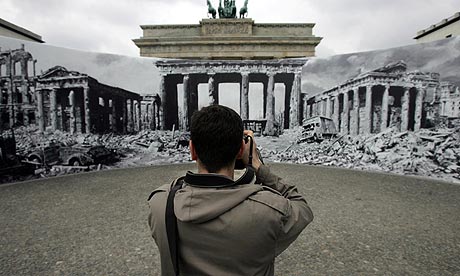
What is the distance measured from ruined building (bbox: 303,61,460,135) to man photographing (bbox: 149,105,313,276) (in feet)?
37.5

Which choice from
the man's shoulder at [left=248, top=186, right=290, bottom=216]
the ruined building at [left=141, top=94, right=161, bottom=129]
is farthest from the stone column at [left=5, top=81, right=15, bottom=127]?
the man's shoulder at [left=248, top=186, right=290, bottom=216]

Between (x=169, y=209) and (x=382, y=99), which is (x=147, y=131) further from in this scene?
(x=169, y=209)

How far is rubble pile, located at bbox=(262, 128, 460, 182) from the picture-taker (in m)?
10.1

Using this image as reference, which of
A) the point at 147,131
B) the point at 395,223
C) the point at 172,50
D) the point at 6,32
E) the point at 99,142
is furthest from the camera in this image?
the point at 6,32

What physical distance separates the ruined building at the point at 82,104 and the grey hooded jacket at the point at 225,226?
38.2ft

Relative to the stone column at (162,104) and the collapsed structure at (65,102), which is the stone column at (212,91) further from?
the collapsed structure at (65,102)

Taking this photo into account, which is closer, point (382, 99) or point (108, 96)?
point (382, 99)

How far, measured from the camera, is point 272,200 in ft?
4.48

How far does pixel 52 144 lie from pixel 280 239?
1197 cm

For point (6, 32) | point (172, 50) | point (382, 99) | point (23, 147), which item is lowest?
point (23, 147)

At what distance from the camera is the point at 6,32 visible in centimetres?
2859

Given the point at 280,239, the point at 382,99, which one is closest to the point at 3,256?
the point at 280,239

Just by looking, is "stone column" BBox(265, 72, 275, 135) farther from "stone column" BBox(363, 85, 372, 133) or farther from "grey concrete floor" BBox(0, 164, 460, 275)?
"grey concrete floor" BBox(0, 164, 460, 275)

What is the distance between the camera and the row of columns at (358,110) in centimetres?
1098
